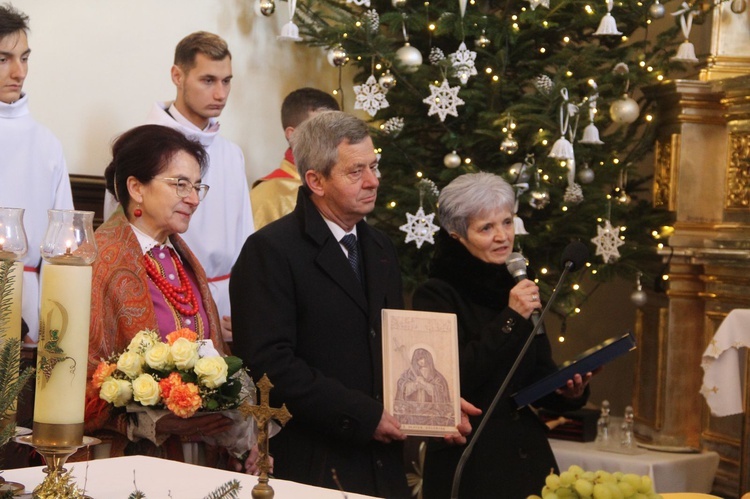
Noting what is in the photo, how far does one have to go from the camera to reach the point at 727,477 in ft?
19.7

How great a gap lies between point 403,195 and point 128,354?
3.05 meters

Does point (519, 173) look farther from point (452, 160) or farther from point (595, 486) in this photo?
point (595, 486)

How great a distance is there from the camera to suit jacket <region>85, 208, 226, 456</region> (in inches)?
115

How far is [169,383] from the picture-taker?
9.03ft

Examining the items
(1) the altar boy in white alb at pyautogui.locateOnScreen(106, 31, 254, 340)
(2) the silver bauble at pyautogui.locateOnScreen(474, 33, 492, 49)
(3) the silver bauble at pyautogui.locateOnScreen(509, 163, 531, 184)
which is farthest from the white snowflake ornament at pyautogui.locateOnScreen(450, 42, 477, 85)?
(1) the altar boy in white alb at pyautogui.locateOnScreen(106, 31, 254, 340)

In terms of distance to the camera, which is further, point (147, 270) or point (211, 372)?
point (147, 270)

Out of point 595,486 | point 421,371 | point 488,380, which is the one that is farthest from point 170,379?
point 595,486

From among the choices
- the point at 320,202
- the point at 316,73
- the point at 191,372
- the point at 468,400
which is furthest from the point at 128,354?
the point at 316,73

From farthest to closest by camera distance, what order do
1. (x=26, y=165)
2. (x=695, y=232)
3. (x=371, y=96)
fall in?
1. (x=695, y=232)
2. (x=371, y=96)
3. (x=26, y=165)

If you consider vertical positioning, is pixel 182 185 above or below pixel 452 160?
below

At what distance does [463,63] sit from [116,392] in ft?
10.6

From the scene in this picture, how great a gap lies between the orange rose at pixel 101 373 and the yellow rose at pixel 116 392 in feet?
0.13

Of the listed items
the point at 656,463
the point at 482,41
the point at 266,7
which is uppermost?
the point at 266,7

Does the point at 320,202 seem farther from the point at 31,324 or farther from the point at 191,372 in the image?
the point at 31,324
